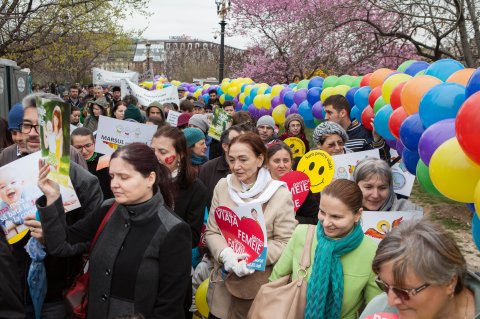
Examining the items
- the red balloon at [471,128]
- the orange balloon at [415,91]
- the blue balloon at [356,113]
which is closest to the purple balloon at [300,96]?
the blue balloon at [356,113]

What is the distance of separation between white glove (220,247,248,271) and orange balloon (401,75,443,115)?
1.96 meters

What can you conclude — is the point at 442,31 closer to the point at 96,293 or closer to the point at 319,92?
the point at 319,92

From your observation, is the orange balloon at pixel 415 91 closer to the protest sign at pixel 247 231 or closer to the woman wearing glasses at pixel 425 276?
the protest sign at pixel 247 231

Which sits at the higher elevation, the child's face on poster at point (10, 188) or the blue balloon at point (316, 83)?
the blue balloon at point (316, 83)

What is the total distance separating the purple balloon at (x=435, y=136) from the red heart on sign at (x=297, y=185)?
898mm

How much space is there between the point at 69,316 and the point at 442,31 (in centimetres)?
873

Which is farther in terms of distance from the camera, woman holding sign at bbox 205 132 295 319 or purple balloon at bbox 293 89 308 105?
purple balloon at bbox 293 89 308 105

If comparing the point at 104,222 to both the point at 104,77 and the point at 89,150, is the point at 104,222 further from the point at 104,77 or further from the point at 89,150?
the point at 104,77

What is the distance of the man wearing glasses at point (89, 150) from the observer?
15.3 ft

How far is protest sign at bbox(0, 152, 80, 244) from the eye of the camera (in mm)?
2754

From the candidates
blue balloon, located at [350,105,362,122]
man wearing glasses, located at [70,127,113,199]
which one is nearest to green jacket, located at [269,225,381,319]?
man wearing glasses, located at [70,127,113,199]

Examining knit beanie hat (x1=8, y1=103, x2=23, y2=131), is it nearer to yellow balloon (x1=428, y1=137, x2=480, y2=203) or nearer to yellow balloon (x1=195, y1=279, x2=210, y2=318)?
yellow balloon (x1=195, y1=279, x2=210, y2=318)

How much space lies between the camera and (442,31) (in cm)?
945

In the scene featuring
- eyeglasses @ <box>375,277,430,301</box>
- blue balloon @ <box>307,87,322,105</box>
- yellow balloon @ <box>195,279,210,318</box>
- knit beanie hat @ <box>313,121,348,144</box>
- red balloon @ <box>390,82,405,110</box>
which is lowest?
yellow balloon @ <box>195,279,210,318</box>
